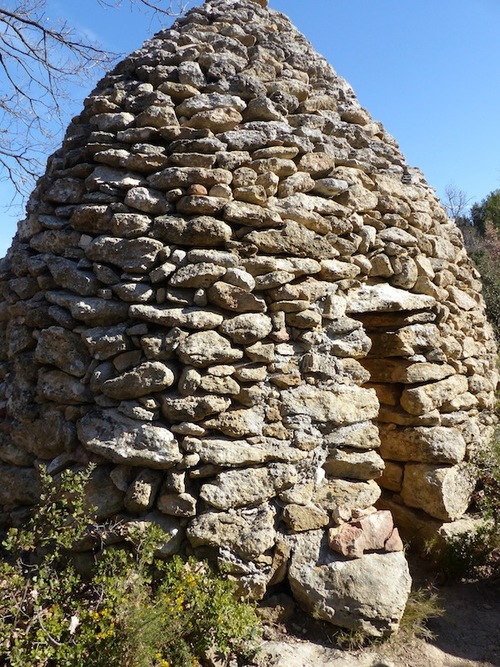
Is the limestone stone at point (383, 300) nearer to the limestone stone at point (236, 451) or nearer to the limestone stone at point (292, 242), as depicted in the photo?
the limestone stone at point (292, 242)

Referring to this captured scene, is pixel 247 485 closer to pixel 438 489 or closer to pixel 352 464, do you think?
pixel 352 464

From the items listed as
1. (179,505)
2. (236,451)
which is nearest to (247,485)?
(236,451)

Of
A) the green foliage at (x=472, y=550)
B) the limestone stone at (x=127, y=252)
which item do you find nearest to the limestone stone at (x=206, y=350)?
the limestone stone at (x=127, y=252)

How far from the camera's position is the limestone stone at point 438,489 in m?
3.77

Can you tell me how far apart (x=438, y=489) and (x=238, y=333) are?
1907 mm

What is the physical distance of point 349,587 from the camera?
287 cm

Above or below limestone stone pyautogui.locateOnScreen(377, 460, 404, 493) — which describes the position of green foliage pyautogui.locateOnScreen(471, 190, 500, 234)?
above

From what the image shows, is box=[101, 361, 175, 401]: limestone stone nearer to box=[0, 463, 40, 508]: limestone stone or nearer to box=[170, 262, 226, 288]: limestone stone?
box=[170, 262, 226, 288]: limestone stone

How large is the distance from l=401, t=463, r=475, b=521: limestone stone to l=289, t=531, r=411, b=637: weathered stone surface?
3.00ft

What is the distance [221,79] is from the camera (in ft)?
12.3

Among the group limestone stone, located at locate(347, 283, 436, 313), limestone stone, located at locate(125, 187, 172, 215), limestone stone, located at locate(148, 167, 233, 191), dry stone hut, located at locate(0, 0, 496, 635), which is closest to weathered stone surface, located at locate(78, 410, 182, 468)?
dry stone hut, located at locate(0, 0, 496, 635)

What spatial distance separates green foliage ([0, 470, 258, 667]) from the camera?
229 centimetres

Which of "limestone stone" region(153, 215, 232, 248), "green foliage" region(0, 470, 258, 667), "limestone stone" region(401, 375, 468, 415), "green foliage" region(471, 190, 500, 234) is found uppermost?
"green foliage" region(471, 190, 500, 234)

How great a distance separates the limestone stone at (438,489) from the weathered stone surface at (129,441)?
1.95 meters
